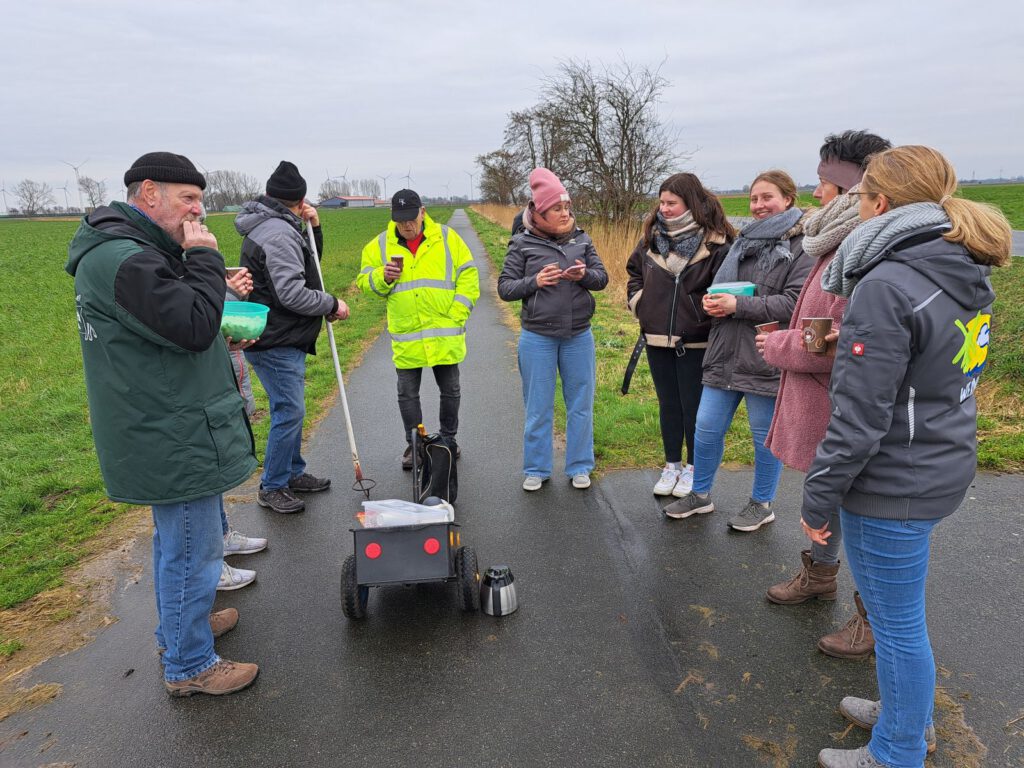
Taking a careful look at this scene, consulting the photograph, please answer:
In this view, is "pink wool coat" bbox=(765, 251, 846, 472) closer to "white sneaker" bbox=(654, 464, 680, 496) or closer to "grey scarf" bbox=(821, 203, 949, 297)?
"grey scarf" bbox=(821, 203, 949, 297)

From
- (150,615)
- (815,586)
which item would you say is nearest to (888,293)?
(815,586)

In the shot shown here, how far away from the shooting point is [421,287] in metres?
4.85

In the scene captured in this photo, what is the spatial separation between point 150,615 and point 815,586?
11.3ft

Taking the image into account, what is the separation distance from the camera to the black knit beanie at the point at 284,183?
4.44 m

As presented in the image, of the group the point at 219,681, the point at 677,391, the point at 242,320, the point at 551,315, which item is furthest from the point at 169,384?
the point at 677,391

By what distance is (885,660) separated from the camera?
229 cm

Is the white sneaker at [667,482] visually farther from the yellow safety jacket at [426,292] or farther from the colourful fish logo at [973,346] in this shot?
the colourful fish logo at [973,346]

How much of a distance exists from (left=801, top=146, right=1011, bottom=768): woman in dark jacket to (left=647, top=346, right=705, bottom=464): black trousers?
7.18 ft

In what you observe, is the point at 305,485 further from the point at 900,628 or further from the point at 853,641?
the point at 900,628

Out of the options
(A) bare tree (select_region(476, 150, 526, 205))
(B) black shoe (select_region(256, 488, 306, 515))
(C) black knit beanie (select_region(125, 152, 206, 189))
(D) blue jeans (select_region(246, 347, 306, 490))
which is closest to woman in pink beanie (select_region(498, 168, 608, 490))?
(D) blue jeans (select_region(246, 347, 306, 490))

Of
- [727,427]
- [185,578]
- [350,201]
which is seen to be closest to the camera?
[185,578]

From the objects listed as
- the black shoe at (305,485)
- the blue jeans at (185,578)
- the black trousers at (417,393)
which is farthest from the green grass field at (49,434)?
the black trousers at (417,393)

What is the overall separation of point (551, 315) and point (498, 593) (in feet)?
6.86

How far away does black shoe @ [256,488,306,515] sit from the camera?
4586mm
